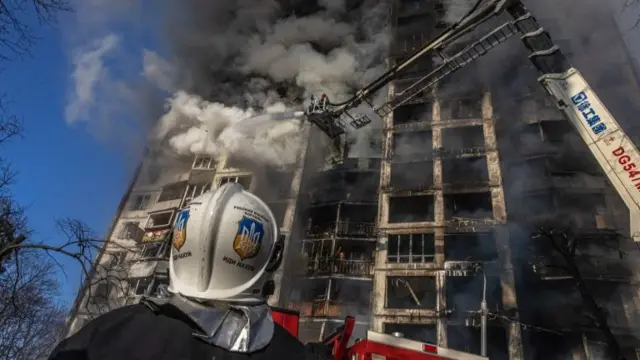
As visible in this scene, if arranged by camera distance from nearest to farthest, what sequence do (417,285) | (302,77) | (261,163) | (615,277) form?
1. (615,277)
2. (417,285)
3. (261,163)
4. (302,77)

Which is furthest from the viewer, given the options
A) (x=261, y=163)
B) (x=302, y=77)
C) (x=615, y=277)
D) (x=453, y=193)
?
(x=302, y=77)

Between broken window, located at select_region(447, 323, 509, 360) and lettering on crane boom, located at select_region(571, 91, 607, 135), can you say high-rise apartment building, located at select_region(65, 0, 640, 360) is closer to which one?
broken window, located at select_region(447, 323, 509, 360)

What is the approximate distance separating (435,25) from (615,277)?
24871mm

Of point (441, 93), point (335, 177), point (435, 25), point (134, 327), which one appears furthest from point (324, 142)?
point (134, 327)

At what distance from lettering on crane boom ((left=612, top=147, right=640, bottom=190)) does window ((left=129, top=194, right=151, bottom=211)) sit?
36.1 metres

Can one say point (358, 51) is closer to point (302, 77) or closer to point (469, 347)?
point (302, 77)

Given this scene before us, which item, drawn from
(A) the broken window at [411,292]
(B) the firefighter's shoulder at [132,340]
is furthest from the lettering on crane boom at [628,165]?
(A) the broken window at [411,292]

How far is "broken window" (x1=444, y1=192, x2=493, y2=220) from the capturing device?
2583 centimetres

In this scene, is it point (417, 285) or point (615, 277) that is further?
point (417, 285)

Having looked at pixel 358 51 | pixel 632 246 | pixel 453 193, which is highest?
pixel 358 51

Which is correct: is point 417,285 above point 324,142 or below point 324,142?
below

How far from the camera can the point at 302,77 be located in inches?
1513

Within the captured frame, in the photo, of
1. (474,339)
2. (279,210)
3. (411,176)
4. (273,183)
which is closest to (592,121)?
(474,339)

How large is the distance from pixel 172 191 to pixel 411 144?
865 inches
